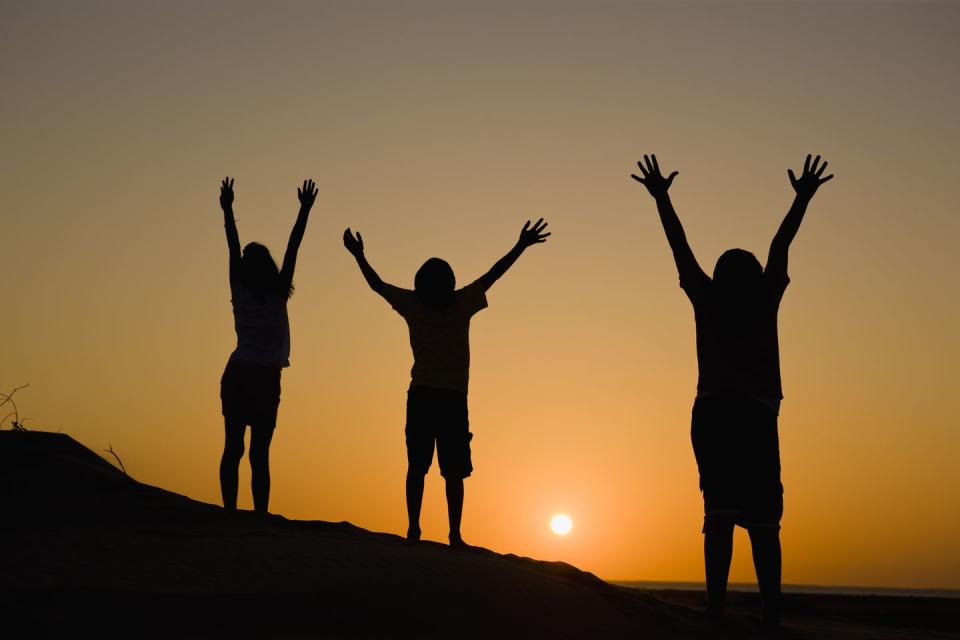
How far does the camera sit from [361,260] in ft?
26.2

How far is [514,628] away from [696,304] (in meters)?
2.28

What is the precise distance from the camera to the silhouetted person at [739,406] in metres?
5.71

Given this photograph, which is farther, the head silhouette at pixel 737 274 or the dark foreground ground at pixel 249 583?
the head silhouette at pixel 737 274

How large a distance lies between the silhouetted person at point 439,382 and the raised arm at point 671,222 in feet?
6.12

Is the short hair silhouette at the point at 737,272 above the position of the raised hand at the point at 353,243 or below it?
below

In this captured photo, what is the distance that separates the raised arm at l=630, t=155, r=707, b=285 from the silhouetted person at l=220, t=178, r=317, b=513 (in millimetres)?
2895

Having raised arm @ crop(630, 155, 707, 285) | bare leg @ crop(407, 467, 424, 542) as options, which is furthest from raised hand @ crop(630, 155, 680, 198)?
bare leg @ crop(407, 467, 424, 542)

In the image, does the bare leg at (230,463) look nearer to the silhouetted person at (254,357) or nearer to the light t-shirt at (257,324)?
the silhouetted person at (254,357)

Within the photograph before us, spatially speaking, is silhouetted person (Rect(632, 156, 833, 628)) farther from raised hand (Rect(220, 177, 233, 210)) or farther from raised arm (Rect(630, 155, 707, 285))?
→ raised hand (Rect(220, 177, 233, 210))

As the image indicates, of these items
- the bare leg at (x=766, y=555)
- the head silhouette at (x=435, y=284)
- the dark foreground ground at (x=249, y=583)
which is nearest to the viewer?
the dark foreground ground at (x=249, y=583)

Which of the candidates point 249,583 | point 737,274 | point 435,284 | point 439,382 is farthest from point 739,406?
point 249,583

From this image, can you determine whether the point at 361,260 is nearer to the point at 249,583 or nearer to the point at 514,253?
the point at 514,253

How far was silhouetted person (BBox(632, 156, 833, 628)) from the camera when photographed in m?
5.71

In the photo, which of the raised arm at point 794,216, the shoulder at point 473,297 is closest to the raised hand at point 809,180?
the raised arm at point 794,216
